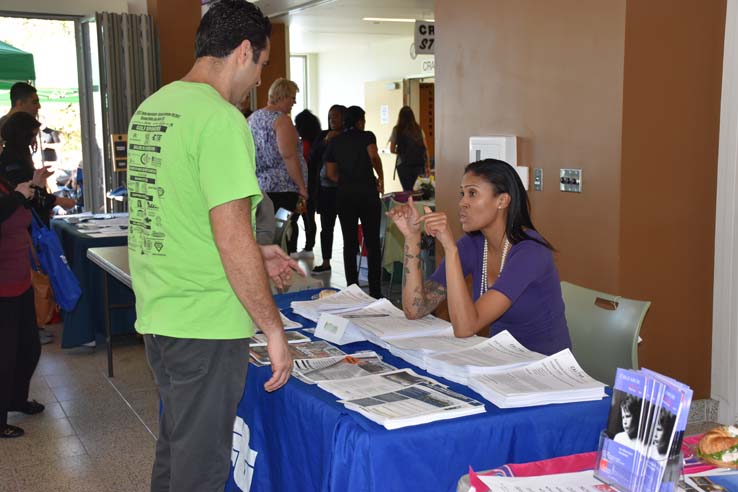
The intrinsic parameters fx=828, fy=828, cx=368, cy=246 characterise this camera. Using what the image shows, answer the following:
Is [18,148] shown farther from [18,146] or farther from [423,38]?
[423,38]

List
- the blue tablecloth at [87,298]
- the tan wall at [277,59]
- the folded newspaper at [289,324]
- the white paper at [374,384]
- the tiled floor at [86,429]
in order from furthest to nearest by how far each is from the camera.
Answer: the tan wall at [277,59], the blue tablecloth at [87,298], the tiled floor at [86,429], the folded newspaper at [289,324], the white paper at [374,384]

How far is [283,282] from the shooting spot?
2.59m

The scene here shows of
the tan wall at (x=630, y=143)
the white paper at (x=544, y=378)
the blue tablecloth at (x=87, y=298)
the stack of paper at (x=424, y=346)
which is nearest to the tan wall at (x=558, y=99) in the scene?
the tan wall at (x=630, y=143)

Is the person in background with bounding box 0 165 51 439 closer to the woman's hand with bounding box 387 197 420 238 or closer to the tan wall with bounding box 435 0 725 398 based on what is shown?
the woman's hand with bounding box 387 197 420 238

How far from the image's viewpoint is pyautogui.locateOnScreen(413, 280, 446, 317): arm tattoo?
2.86m

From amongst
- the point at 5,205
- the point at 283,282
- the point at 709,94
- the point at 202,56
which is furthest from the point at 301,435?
the point at 709,94

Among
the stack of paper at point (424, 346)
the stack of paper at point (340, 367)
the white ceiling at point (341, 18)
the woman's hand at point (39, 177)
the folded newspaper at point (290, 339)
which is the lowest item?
the folded newspaper at point (290, 339)

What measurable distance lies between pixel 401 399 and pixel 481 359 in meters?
0.34

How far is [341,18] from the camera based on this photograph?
12.9 meters

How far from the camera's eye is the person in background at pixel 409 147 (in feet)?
30.8

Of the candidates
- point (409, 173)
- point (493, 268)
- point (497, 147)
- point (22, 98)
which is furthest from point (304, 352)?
point (409, 173)

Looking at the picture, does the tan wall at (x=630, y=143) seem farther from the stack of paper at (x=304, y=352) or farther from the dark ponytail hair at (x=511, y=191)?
the stack of paper at (x=304, y=352)

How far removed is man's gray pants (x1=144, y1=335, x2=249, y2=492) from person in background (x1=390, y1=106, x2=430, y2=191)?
746 cm

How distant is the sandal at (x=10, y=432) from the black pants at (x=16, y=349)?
0.03m
